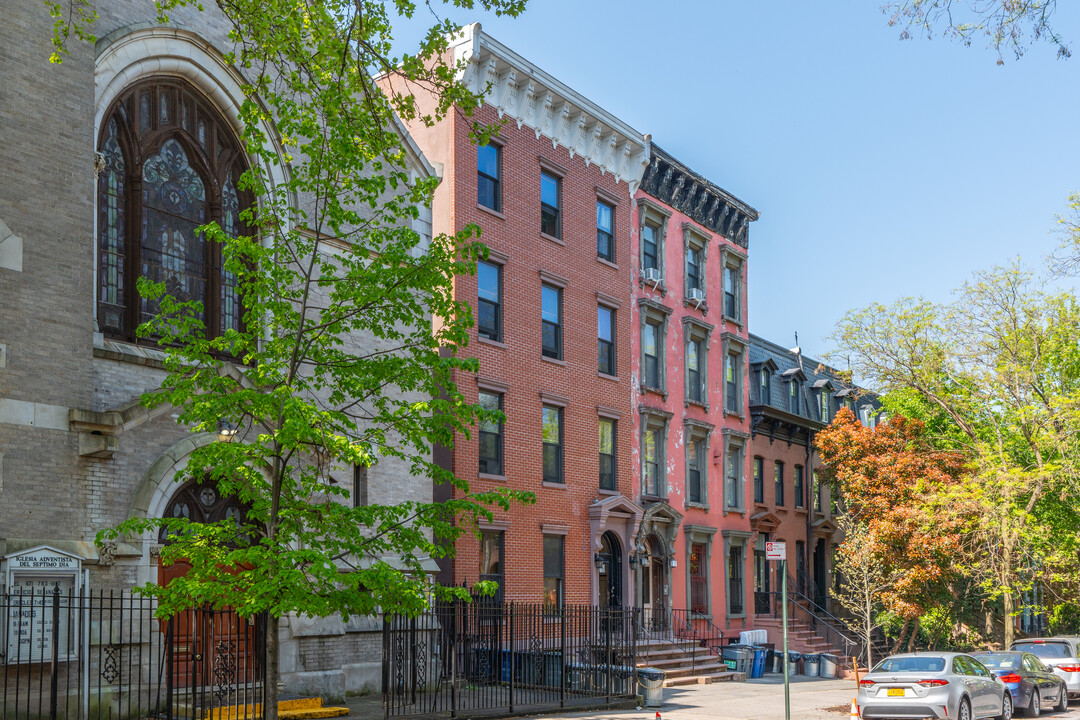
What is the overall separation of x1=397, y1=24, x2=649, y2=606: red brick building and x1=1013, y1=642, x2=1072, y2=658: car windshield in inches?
376

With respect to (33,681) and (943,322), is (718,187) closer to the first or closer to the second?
(943,322)

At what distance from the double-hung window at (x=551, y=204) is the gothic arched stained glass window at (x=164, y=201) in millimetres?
10042

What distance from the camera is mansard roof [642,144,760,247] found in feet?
103

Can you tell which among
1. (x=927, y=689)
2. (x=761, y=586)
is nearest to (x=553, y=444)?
(x=927, y=689)

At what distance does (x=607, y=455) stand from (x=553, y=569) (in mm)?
3770

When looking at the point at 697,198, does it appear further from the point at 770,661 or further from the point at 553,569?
the point at 770,661

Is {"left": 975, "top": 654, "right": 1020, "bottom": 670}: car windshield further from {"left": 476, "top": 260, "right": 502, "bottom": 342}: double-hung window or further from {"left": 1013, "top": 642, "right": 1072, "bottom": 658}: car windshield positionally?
{"left": 476, "top": 260, "right": 502, "bottom": 342}: double-hung window

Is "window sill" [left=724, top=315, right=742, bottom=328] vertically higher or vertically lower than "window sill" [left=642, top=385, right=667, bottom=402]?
higher

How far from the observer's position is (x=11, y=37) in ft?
49.6

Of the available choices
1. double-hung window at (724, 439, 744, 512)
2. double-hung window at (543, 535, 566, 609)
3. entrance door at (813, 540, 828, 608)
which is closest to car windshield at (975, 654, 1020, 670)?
double-hung window at (543, 535, 566, 609)

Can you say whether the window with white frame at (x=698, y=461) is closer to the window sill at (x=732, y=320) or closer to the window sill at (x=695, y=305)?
the window sill at (x=695, y=305)

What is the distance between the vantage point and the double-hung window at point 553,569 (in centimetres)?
2625

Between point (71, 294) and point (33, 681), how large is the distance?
5.18 meters

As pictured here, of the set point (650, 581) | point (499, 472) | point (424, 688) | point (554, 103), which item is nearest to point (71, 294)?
point (424, 688)
